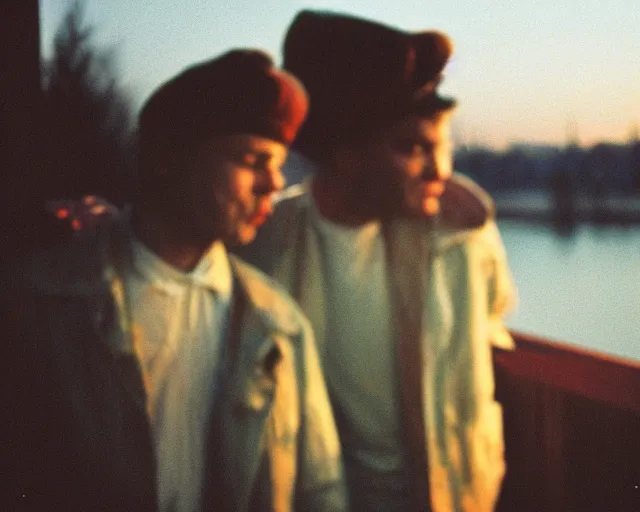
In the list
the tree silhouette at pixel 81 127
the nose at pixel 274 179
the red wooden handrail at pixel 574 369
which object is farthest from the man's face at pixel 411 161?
the red wooden handrail at pixel 574 369

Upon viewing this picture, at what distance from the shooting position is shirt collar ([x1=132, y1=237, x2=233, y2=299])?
803 mm

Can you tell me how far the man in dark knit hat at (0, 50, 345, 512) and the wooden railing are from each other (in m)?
0.76

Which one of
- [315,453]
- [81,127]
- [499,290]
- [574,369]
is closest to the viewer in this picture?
[315,453]

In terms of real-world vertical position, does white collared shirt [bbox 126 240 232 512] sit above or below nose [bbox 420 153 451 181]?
below

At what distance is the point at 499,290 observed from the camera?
1.14 meters

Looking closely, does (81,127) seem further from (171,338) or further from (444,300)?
(444,300)

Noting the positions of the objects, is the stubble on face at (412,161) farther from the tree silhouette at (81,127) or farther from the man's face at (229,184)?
the tree silhouette at (81,127)

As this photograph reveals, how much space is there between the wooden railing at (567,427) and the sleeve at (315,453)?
2.20 ft

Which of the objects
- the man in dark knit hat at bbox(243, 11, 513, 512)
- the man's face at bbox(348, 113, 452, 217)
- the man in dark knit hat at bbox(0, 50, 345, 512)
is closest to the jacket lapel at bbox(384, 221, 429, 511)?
the man in dark knit hat at bbox(243, 11, 513, 512)

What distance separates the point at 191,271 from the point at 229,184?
16 centimetres

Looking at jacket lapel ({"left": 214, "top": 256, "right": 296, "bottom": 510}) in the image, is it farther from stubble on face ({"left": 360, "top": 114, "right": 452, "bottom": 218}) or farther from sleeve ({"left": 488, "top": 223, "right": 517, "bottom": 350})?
sleeve ({"left": 488, "top": 223, "right": 517, "bottom": 350})

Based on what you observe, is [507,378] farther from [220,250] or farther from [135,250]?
[135,250]

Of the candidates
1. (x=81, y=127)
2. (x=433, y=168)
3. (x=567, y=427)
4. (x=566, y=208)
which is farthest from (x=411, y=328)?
(x=81, y=127)

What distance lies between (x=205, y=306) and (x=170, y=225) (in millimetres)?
135
